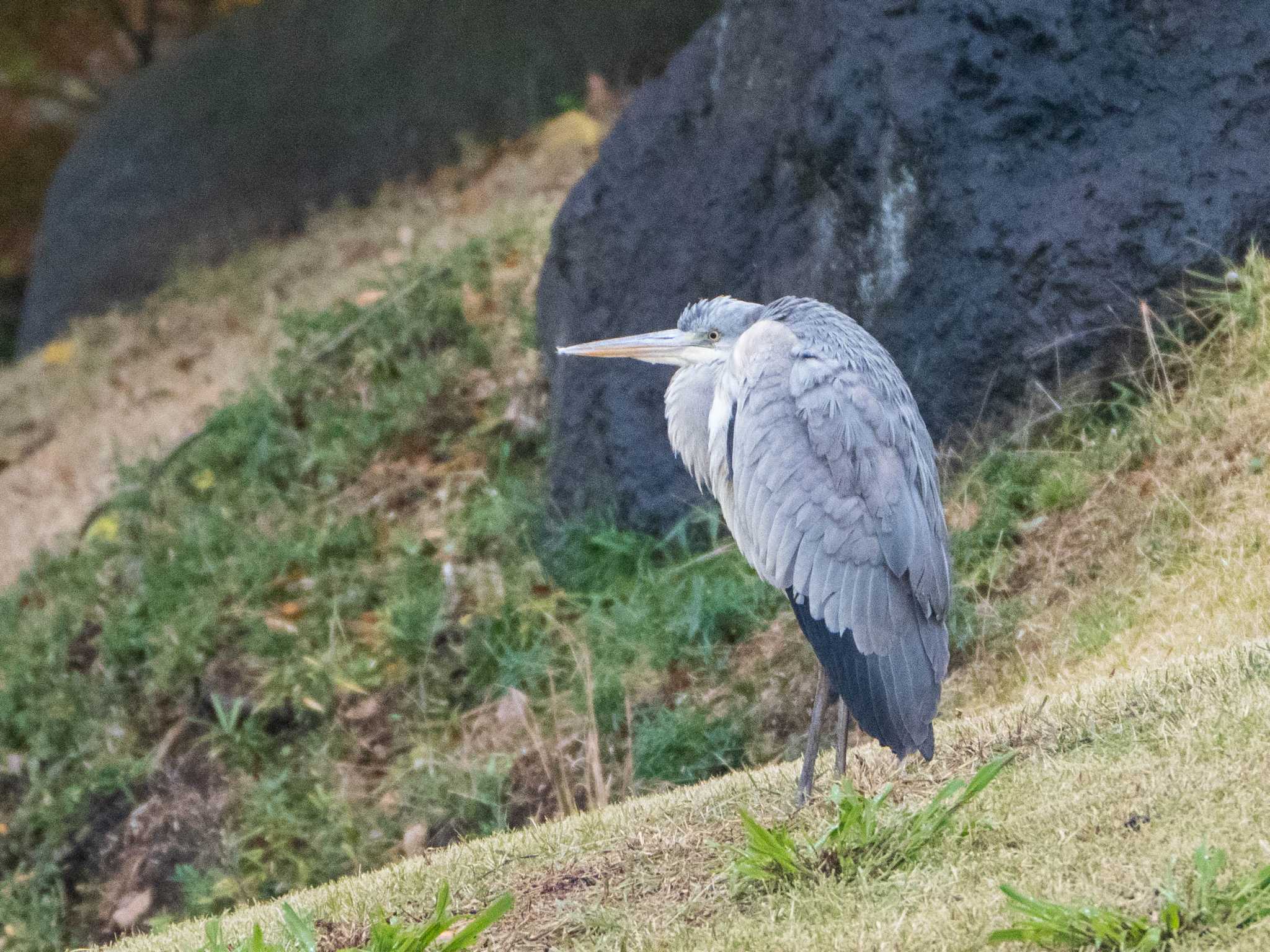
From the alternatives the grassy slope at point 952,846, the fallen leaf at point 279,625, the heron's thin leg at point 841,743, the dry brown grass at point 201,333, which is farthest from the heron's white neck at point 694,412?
the dry brown grass at point 201,333

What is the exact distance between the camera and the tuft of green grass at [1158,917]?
265 centimetres

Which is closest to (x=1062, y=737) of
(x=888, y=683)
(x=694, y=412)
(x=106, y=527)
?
(x=888, y=683)

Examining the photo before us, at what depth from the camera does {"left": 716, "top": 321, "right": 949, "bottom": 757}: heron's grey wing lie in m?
4.02

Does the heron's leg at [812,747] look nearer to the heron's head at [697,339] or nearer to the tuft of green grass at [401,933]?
the tuft of green grass at [401,933]

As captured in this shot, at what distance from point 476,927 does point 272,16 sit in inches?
362

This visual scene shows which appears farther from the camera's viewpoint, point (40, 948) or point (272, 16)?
point (272, 16)

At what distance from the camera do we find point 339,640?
6.89 metres

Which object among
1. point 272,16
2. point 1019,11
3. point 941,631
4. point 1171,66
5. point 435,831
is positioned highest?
point 272,16

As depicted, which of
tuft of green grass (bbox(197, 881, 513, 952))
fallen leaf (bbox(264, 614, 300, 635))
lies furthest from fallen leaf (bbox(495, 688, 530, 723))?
tuft of green grass (bbox(197, 881, 513, 952))

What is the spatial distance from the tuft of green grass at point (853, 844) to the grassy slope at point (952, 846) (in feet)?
0.14

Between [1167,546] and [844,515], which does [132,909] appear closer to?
[844,515]

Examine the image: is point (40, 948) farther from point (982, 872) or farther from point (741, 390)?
point (982, 872)

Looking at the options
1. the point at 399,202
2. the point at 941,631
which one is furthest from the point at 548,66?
the point at 941,631

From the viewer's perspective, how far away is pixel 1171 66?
5770mm
